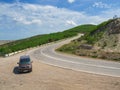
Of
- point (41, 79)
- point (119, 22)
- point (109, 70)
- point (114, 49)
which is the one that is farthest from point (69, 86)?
point (119, 22)

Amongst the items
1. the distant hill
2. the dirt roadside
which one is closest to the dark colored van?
the dirt roadside

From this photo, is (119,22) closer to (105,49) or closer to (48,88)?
(105,49)

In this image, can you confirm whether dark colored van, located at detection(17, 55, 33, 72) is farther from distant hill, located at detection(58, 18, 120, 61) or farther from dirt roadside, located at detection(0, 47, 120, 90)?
distant hill, located at detection(58, 18, 120, 61)

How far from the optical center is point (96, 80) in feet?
77.2

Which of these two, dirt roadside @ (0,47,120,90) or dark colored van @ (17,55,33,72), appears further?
dark colored van @ (17,55,33,72)

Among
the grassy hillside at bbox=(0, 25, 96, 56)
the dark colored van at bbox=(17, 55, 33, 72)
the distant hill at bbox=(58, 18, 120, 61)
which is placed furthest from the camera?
the grassy hillside at bbox=(0, 25, 96, 56)

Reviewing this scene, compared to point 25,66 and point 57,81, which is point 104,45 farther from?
point 57,81

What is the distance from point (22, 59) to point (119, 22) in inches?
1422

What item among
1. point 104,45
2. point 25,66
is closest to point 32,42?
point 104,45

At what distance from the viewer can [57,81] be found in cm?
2438

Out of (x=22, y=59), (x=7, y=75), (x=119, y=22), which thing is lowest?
(x=7, y=75)

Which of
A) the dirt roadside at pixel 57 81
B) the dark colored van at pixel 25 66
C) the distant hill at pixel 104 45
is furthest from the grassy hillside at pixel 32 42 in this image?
the dirt roadside at pixel 57 81

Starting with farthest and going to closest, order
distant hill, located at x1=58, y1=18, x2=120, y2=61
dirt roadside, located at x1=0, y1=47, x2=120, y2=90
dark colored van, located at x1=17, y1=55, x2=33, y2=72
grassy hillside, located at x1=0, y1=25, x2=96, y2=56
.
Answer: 1. grassy hillside, located at x1=0, y1=25, x2=96, y2=56
2. distant hill, located at x1=58, y1=18, x2=120, y2=61
3. dark colored van, located at x1=17, y1=55, x2=33, y2=72
4. dirt roadside, located at x1=0, y1=47, x2=120, y2=90

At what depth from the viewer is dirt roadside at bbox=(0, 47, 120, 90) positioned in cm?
2172
